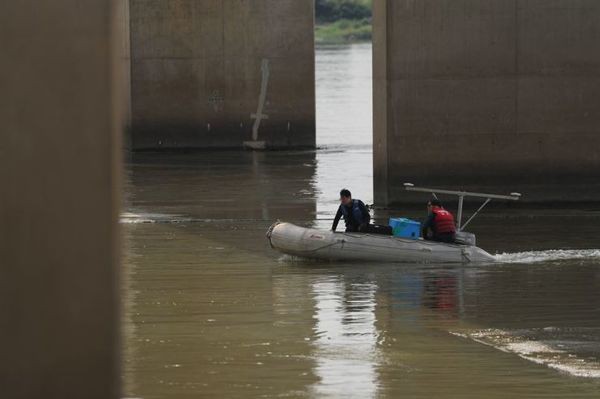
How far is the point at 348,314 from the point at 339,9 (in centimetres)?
13538

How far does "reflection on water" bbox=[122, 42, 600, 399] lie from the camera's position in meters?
12.1

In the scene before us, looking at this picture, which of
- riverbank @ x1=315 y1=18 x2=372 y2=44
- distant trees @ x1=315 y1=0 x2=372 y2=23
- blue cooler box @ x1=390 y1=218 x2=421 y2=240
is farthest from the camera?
distant trees @ x1=315 y1=0 x2=372 y2=23

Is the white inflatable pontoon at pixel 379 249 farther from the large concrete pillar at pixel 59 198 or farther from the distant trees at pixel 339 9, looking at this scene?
the distant trees at pixel 339 9

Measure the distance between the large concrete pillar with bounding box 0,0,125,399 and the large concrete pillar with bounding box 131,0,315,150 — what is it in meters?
32.6

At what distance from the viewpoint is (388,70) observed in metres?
24.4

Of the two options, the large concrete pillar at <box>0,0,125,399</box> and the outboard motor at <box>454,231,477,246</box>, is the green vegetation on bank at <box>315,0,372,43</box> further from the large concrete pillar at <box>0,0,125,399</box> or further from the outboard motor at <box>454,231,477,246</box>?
the large concrete pillar at <box>0,0,125,399</box>

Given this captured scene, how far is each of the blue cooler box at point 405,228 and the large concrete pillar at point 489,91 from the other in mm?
Answer: 5245

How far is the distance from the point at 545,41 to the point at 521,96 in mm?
1018

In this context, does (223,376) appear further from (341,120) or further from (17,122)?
(341,120)

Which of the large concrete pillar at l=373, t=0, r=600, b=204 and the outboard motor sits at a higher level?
the large concrete pillar at l=373, t=0, r=600, b=204

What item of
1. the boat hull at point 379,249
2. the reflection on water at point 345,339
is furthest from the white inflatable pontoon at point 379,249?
the reflection on water at point 345,339

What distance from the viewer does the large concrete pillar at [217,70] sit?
125 feet

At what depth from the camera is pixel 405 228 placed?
1933cm

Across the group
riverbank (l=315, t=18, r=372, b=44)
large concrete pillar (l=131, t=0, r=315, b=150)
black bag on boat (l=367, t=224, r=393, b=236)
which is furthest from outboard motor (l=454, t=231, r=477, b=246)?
riverbank (l=315, t=18, r=372, b=44)
